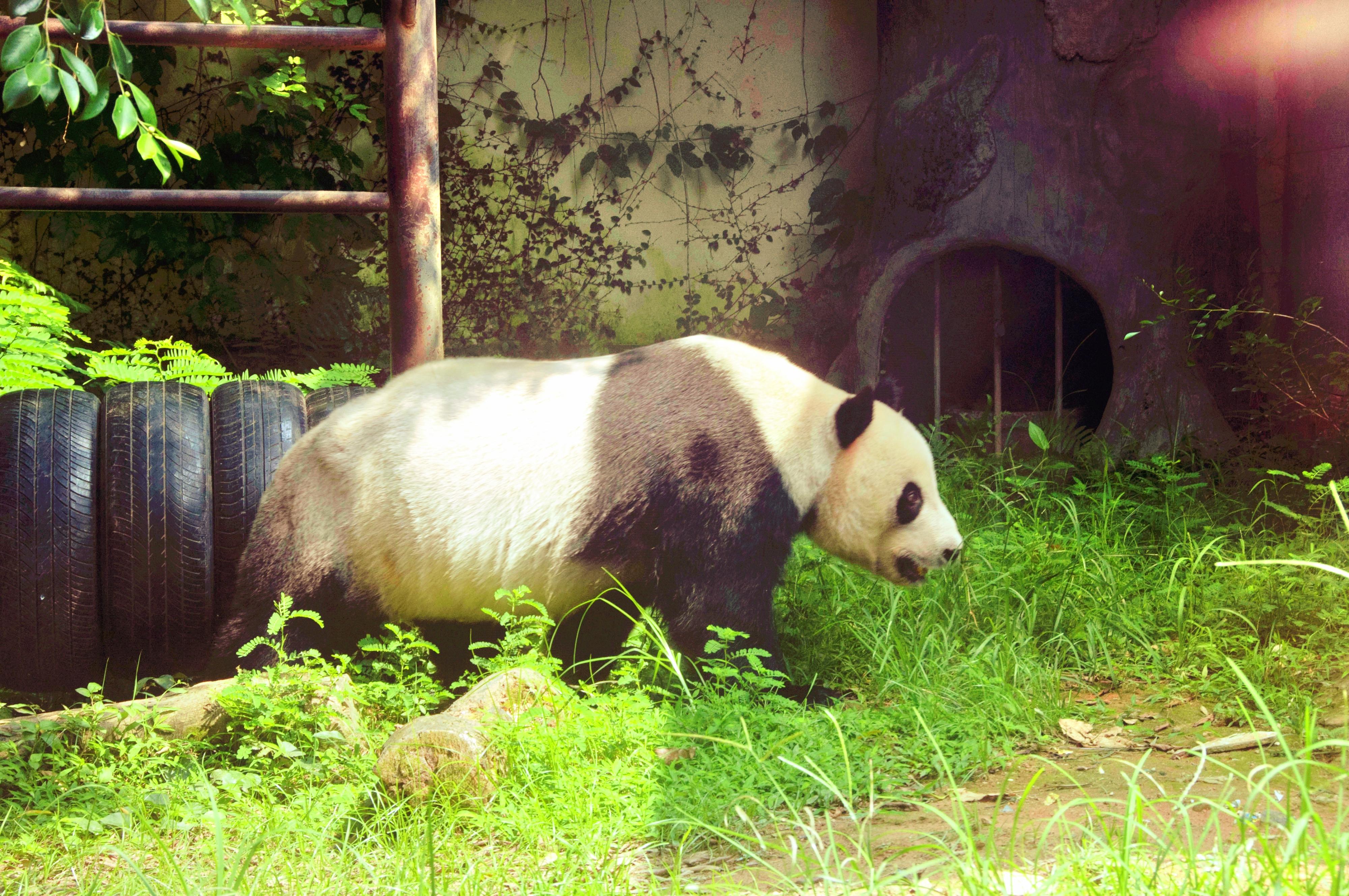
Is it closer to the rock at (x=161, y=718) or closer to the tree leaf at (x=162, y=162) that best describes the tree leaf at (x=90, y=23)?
the tree leaf at (x=162, y=162)

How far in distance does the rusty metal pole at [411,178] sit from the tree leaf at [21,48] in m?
1.91

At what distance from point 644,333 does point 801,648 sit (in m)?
3.80

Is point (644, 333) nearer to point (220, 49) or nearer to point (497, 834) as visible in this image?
point (220, 49)

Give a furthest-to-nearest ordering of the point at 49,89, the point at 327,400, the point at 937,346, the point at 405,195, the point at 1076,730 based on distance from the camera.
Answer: the point at 937,346 → the point at 405,195 → the point at 327,400 → the point at 1076,730 → the point at 49,89

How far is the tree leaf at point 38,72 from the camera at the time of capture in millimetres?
1664

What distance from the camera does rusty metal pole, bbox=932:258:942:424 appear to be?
5.86 m

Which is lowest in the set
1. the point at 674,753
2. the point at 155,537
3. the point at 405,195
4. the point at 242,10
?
the point at 674,753

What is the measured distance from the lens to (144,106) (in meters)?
1.85

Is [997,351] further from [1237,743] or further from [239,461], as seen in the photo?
[239,461]

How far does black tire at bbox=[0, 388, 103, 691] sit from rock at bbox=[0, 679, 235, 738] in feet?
1.32

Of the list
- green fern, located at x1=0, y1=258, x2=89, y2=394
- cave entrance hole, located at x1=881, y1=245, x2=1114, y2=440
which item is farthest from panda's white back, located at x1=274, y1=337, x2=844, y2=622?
cave entrance hole, located at x1=881, y1=245, x2=1114, y2=440

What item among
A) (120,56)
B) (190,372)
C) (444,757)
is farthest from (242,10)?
(190,372)

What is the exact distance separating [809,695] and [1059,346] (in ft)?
11.1

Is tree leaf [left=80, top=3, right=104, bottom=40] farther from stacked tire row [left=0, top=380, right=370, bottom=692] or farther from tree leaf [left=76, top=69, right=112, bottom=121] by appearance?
stacked tire row [left=0, top=380, right=370, bottom=692]
